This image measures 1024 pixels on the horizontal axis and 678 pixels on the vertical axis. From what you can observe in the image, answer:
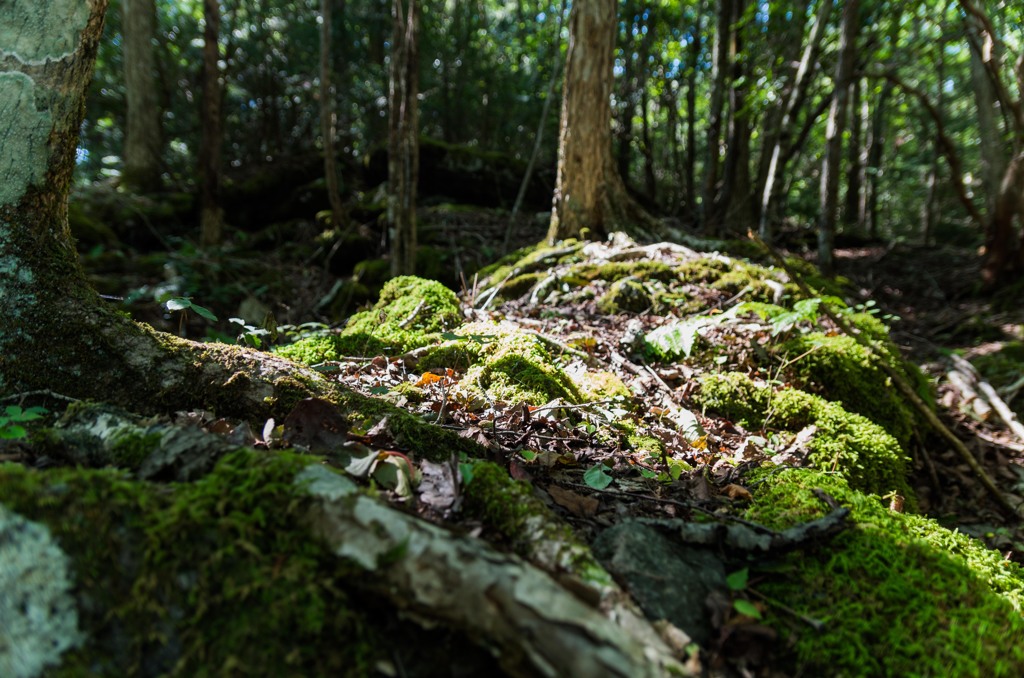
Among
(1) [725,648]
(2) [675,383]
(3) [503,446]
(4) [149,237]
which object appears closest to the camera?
(1) [725,648]

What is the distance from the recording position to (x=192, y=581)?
3.62 feet

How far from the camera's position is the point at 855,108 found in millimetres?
15516

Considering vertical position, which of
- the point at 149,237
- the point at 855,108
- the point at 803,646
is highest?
the point at 855,108

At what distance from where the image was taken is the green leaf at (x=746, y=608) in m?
1.38

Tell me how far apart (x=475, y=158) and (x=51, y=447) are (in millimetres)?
10850

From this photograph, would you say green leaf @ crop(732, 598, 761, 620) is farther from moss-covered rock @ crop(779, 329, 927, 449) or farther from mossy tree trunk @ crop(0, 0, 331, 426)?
moss-covered rock @ crop(779, 329, 927, 449)

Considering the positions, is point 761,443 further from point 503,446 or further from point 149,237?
point 149,237

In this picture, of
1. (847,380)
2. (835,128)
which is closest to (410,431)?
(847,380)

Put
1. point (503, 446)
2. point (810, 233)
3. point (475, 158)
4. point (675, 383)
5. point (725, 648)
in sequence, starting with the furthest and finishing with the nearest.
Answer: point (810, 233)
point (475, 158)
point (675, 383)
point (503, 446)
point (725, 648)

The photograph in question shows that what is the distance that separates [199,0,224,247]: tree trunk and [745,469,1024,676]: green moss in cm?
953

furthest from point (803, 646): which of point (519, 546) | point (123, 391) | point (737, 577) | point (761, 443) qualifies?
point (123, 391)

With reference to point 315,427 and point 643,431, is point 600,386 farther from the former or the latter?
point 315,427

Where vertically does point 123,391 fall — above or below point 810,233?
below

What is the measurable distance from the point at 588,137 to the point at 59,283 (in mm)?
5752
